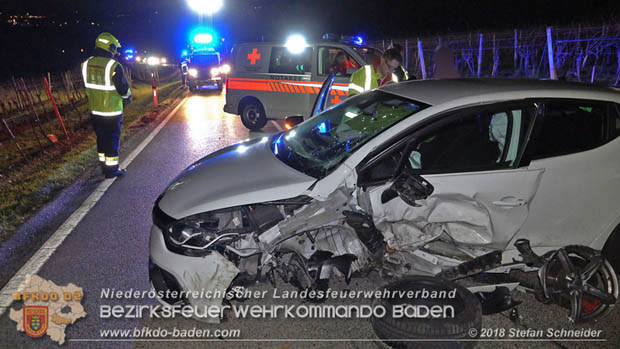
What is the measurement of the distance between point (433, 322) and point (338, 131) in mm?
1713

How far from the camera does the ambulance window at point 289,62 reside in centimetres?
855

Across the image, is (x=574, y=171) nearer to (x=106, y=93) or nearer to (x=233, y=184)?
(x=233, y=184)

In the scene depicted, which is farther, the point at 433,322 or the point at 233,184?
the point at 233,184

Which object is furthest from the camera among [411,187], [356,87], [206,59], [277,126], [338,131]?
[206,59]

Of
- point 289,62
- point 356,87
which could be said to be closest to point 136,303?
point 356,87

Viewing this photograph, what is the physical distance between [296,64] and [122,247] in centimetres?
575

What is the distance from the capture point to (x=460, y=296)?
2.76 m

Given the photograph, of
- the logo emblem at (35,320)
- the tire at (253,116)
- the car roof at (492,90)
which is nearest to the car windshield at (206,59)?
the tire at (253,116)

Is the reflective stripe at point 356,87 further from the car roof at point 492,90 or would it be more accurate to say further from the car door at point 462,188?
the car door at point 462,188

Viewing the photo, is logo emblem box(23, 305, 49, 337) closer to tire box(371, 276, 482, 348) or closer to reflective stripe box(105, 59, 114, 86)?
tire box(371, 276, 482, 348)

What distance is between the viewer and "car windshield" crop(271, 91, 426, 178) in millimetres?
3066

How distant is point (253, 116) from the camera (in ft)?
31.6

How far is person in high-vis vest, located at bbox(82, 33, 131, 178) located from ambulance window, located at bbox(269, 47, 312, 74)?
11.7ft

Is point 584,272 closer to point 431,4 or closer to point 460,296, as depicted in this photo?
point 460,296
